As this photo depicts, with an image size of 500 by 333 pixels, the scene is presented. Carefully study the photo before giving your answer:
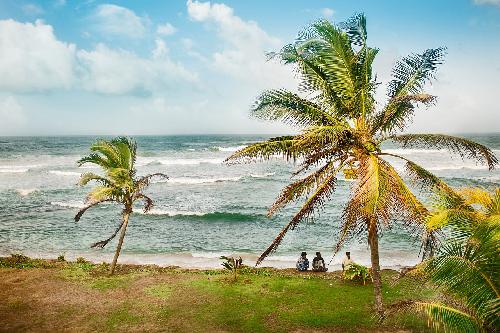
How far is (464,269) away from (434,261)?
0.38 meters

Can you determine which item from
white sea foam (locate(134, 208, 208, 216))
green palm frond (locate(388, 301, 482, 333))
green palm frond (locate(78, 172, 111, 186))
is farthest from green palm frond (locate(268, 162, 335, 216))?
white sea foam (locate(134, 208, 208, 216))

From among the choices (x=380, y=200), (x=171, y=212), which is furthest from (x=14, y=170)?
(x=380, y=200)

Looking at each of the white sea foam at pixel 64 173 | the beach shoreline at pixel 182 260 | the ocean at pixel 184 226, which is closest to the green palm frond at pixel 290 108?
the ocean at pixel 184 226

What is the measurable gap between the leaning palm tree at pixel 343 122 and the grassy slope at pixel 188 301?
2.27 metres

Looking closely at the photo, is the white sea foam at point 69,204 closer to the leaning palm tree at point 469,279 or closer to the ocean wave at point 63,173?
the ocean wave at point 63,173

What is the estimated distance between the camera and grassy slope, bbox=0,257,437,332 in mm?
9641

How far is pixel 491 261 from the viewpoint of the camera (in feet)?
16.3

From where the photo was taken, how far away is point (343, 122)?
8.17 meters

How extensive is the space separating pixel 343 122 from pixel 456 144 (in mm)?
2084

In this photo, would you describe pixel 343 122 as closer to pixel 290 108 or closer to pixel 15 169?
pixel 290 108

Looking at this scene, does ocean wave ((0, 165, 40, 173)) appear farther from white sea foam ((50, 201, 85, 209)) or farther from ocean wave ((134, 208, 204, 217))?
ocean wave ((134, 208, 204, 217))

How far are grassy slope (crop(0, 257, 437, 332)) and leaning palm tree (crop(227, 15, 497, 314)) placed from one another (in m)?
2.27

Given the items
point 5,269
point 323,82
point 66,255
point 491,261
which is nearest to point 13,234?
point 66,255

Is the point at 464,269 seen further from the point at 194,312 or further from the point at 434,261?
the point at 194,312
